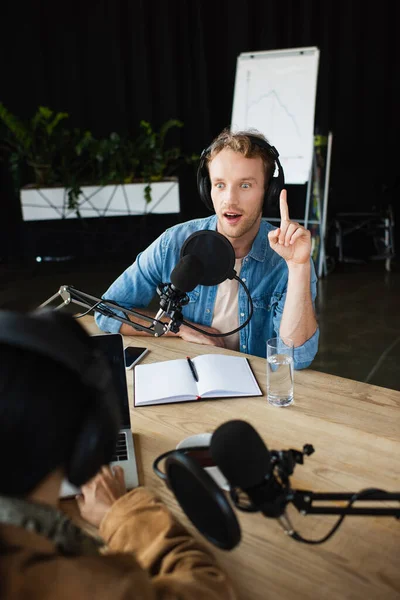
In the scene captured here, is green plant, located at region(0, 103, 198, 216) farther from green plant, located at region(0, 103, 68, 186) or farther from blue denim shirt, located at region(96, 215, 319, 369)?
blue denim shirt, located at region(96, 215, 319, 369)

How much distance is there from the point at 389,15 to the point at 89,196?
129 inches

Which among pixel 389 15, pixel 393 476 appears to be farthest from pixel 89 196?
pixel 393 476

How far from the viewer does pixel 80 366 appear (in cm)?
64

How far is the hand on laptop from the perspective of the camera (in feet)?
3.33

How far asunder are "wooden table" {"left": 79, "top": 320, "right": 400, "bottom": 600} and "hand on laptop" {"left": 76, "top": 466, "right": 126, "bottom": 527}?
0.09 meters

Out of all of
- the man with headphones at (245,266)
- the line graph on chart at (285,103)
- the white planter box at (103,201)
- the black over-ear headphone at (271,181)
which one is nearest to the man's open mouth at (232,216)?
the man with headphones at (245,266)

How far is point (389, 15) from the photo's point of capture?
209 inches

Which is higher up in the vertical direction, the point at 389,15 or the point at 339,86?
the point at 389,15

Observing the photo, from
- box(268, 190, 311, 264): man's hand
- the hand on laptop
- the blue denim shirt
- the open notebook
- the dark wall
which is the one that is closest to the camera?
the hand on laptop

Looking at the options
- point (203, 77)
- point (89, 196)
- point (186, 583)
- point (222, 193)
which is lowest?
point (89, 196)

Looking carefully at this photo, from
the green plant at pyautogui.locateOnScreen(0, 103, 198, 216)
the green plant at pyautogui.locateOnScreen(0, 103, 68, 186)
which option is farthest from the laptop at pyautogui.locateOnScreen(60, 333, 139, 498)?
the green plant at pyautogui.locateOnScreen(0, 103, 68, 186)

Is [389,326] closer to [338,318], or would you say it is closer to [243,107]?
[338,318]

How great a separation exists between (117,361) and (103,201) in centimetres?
410

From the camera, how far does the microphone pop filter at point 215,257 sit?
1.38 meters
